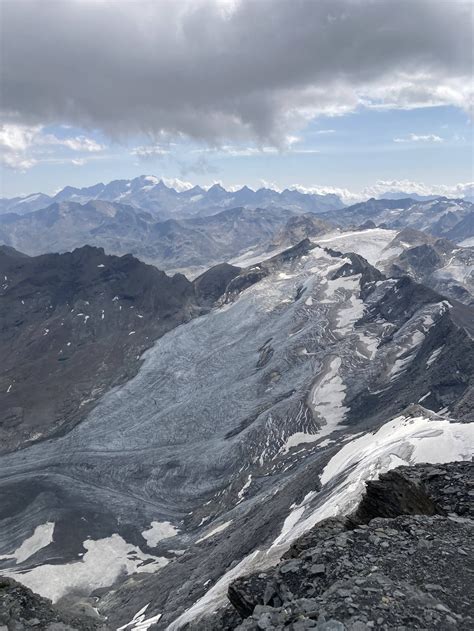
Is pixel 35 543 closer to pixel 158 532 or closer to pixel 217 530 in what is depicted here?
pixel 158 532

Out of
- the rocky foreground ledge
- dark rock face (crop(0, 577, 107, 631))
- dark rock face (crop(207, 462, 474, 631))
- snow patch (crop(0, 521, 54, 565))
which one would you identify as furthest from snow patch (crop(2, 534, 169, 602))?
dark rock face (crop(207, 462, 474, 631))

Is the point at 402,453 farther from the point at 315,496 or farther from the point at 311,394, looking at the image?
the point at 311,394

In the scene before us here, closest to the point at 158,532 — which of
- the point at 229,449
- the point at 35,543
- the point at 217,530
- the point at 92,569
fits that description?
the point at 92,569

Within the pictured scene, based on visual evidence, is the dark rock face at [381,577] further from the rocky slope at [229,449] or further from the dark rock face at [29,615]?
the rocky slope at [229,449]

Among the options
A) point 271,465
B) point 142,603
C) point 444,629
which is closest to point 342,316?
point 271,465

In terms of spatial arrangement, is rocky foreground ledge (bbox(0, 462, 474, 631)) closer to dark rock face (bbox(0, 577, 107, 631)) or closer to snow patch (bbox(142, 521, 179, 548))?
dark rock face (bbox(0, 577, 107, 631))

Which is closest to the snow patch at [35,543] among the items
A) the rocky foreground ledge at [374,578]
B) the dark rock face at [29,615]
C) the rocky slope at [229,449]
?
the rocky slope at [229,449]
